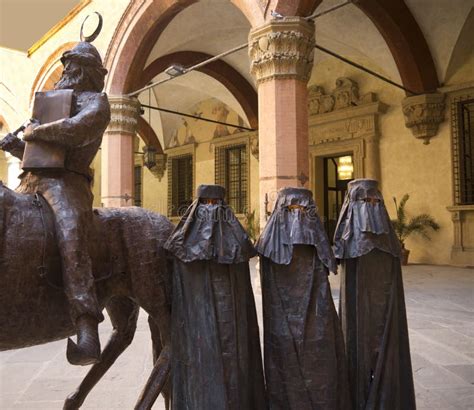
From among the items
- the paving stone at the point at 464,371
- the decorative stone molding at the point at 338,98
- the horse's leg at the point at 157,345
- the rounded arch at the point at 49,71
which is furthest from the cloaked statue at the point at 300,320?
the rounded arch at the point at 49,71

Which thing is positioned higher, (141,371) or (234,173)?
(234,173)

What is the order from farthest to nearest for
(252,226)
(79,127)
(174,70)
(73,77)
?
(252,226) → (174,70) → (73,77) → (79,127)

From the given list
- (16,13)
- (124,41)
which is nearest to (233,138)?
(124,41)

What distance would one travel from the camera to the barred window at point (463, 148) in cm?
1205

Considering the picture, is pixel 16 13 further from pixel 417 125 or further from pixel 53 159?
pixel 53 159

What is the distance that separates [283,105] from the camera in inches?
308

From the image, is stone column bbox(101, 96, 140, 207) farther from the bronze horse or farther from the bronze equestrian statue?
the bronze equestrian statue

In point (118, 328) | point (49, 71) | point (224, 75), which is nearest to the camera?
point (118, 328)

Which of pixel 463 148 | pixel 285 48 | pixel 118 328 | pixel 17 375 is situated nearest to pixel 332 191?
pixel 463 148

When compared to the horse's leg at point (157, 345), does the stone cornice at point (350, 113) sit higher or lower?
higher

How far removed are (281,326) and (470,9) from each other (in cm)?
1162

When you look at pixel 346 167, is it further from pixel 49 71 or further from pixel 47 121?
pixel 47 121

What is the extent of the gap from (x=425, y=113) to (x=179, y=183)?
1139 cm

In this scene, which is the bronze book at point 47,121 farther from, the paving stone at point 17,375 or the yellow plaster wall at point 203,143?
the yellow plaster wall at point 203,143
